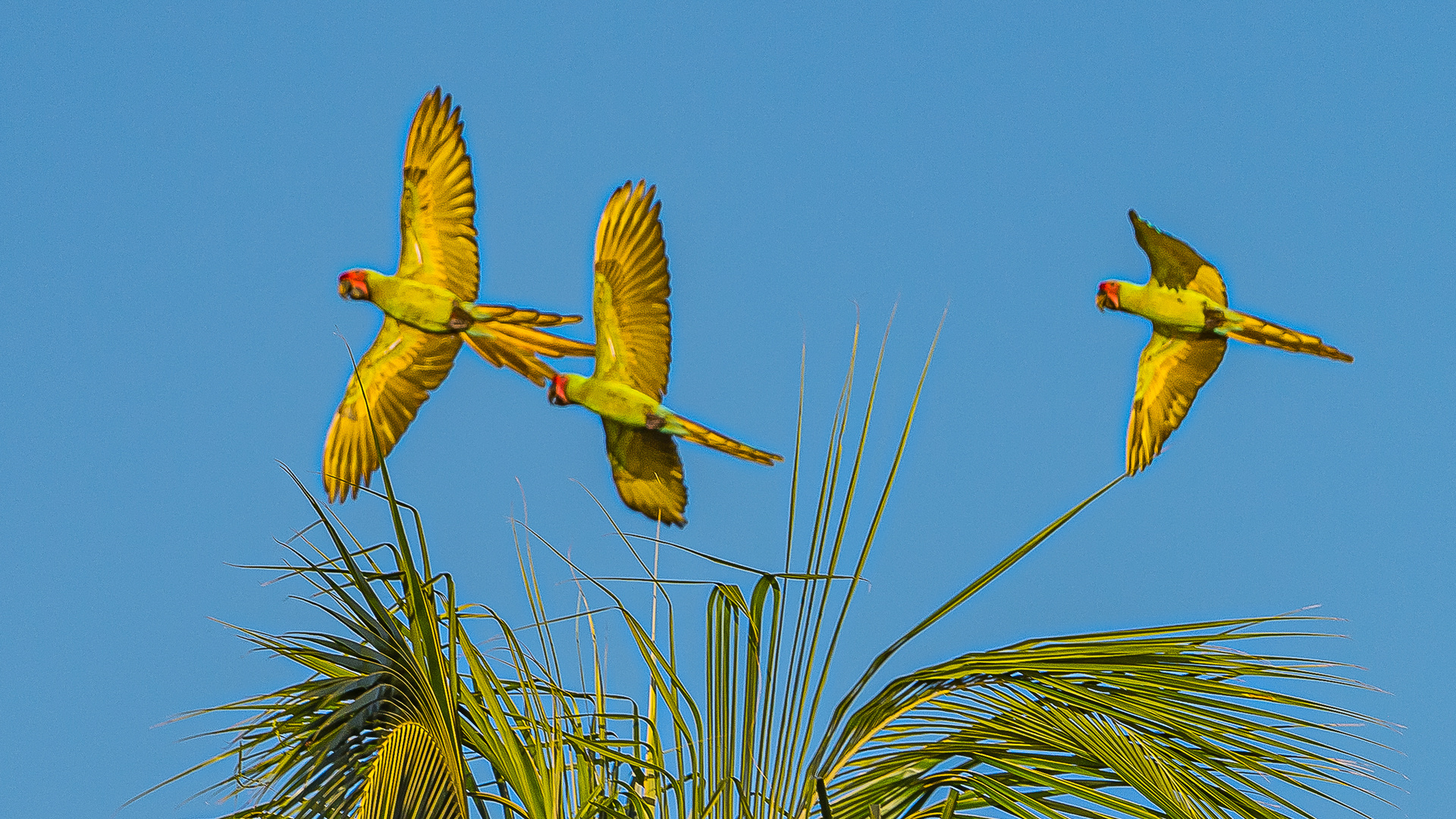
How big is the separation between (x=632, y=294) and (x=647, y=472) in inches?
19.7

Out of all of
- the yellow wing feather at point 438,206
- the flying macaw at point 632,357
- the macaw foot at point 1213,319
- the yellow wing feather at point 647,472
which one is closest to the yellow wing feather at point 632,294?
the flying macaw at point 632,357

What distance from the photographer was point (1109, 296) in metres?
4.23

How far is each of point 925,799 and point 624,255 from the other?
219 centimetres

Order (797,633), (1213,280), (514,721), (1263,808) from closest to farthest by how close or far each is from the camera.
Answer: (1263,808) → (797,633) → (514,721) → (1213,280)

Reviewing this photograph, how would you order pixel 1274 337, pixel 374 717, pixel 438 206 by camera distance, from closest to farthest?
pixel 374 717
pixel 1274 337
pixel 438 206

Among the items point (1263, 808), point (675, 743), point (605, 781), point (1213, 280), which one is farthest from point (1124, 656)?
point (1213, 280)

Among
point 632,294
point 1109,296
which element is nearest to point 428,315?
point 632,294

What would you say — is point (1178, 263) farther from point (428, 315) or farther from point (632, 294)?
point (428, 315)

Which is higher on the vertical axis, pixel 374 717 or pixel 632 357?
pixel 632 357

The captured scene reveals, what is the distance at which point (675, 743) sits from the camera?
2377mm

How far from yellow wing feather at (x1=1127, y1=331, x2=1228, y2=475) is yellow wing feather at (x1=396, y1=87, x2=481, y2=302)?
6.24 ft

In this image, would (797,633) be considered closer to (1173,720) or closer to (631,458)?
(1173,720)

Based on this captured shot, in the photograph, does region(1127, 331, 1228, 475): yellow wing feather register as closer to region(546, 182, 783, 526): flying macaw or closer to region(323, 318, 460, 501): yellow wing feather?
region(546, 182, 783, 526): flying macaw

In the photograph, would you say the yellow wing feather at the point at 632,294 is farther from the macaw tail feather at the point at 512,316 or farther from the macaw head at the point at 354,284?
the macaw head at the point at 354,284
